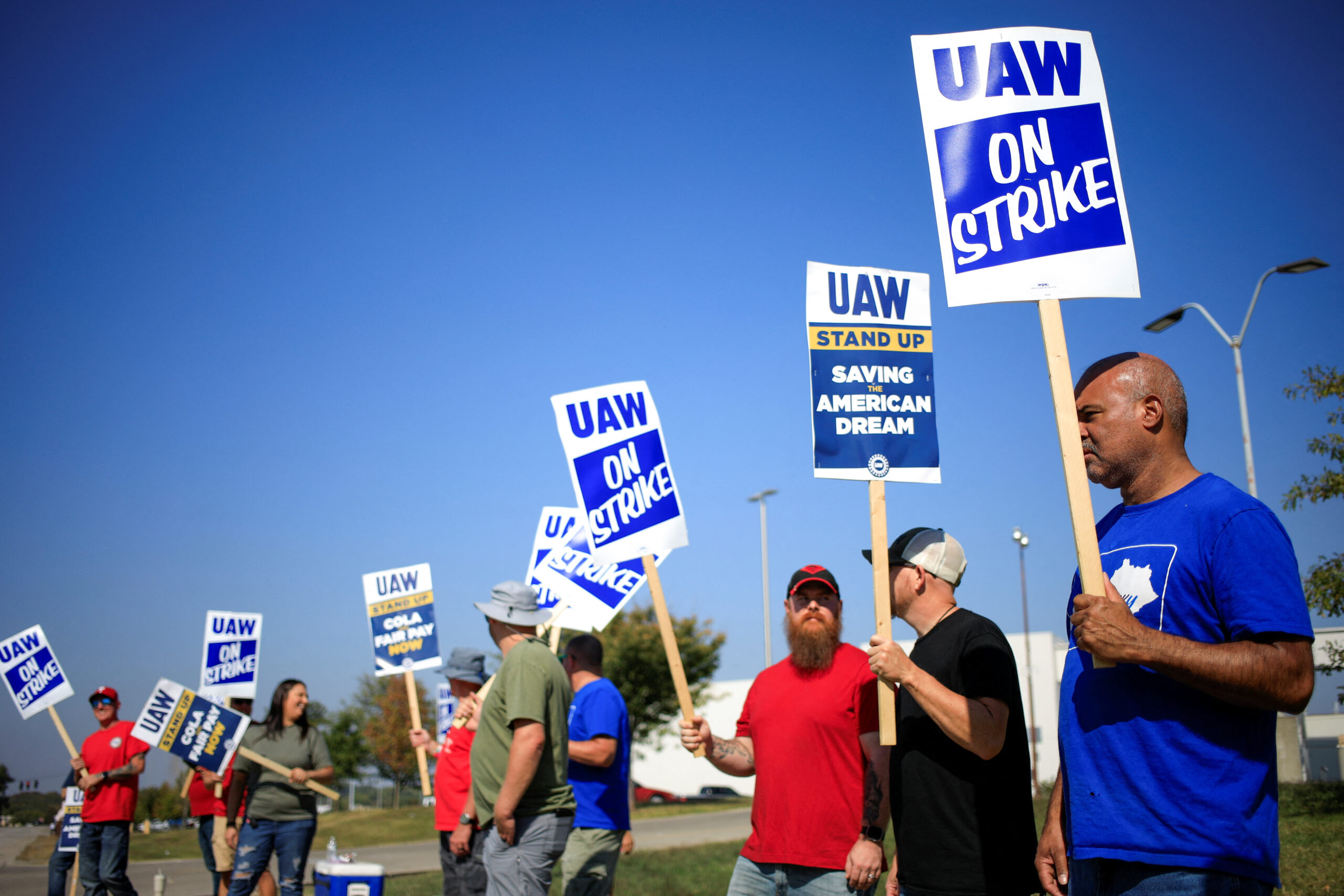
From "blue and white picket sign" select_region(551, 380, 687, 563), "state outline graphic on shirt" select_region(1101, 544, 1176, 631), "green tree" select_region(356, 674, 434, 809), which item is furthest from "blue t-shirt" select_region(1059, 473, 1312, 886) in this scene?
"green tree" select_region(356, 674, 434, 809)

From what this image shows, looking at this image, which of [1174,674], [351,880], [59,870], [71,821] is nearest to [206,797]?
[71,821]

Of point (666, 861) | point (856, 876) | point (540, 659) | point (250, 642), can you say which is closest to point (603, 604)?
point (540, 659)

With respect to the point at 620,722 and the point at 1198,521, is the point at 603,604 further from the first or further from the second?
the point at 1198,521

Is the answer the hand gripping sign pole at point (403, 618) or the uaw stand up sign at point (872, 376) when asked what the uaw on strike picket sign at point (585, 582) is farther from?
the uaw stand up sign at point (872, 376)

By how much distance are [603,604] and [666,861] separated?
24.4 feet

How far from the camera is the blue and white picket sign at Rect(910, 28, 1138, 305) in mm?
3254

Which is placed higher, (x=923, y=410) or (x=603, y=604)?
(x=923, y=410)

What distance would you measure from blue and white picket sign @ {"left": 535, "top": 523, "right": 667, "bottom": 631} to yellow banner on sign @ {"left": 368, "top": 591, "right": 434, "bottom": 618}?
2008 millimetres

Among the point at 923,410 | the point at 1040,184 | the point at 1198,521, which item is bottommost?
the point at 1198,521

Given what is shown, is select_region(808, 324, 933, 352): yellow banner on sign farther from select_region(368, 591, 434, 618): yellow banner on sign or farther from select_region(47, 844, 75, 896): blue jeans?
select_region(47, 844, 75, 896): blue jeans

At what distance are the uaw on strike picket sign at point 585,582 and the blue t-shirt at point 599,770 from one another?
5.06 feet

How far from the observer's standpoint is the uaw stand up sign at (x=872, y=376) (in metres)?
4.48

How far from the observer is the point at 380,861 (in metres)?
17.3

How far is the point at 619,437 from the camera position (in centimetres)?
635
